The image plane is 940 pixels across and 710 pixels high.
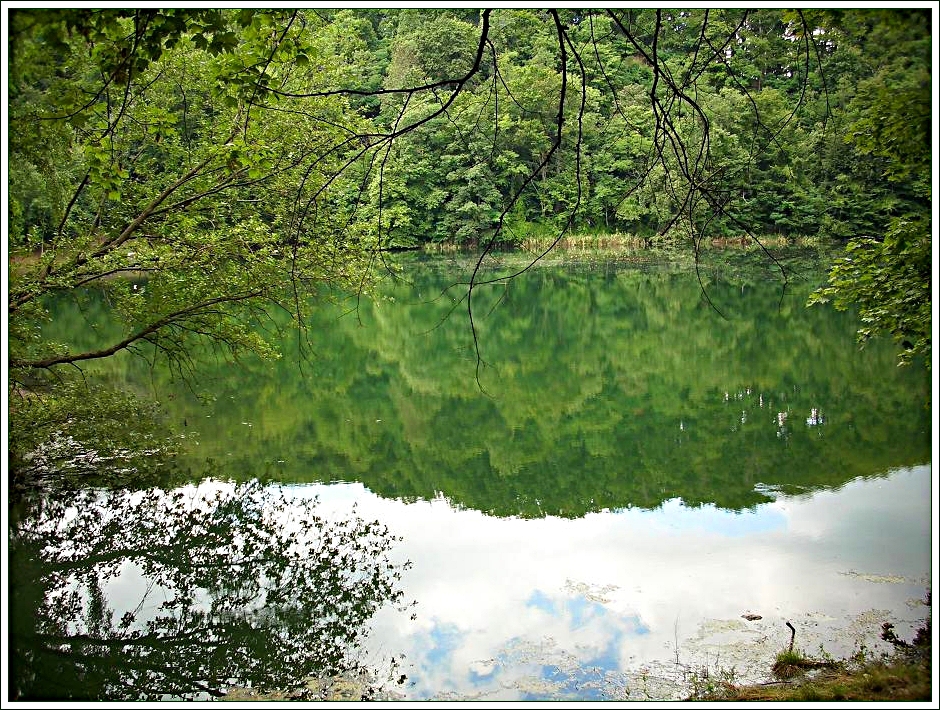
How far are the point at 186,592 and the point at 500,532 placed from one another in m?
3.12

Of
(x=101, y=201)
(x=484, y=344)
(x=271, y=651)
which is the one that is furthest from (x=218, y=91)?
(x=484, y=344)

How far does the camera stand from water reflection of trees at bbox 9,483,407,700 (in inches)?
216

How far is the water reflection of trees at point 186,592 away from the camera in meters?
5.48

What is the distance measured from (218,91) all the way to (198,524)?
3.93 metres

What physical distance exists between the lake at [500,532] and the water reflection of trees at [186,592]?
0.09ft

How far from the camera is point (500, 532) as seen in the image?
8.48m

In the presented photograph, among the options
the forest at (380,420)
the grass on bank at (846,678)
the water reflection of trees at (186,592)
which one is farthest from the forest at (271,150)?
the grass on bank at (846,678)

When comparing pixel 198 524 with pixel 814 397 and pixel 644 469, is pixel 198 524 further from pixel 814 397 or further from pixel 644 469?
pixel 814 397

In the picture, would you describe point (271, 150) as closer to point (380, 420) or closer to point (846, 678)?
point (380, 420)

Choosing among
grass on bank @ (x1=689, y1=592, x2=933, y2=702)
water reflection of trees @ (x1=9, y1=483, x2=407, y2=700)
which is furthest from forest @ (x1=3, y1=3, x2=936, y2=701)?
grass on bank @ (x1=689, y1=592, x2=933, y2=702)

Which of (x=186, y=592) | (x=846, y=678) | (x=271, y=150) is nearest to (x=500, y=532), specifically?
(x=186, y=592)

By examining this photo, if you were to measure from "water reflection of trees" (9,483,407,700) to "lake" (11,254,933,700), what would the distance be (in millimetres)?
27

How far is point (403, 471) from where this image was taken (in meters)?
10.4

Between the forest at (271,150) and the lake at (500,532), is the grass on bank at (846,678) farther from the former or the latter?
the forest at (271,150)
